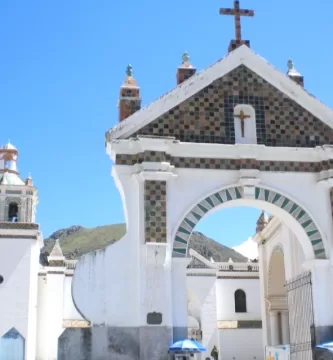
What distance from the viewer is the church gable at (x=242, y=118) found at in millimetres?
14883

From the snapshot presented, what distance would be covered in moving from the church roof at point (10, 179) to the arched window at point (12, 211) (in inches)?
38.3

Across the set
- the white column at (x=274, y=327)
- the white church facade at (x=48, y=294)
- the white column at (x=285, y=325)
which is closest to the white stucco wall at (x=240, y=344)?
the white church facade at (x=48, y=294)

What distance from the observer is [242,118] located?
15203 millimetres

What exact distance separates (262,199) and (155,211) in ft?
8.17

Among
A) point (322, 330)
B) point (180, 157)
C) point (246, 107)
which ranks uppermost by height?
point (246, 107)

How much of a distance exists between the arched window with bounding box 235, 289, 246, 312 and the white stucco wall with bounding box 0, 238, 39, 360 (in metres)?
10.9

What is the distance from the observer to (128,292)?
1356cm

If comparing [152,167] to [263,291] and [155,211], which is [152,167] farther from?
[263,291]

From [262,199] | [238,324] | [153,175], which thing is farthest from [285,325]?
[238,324]

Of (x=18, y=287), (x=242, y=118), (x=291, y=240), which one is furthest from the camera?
(x=18, y=287)

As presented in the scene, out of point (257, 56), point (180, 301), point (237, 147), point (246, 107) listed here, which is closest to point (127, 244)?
point (180, 301)

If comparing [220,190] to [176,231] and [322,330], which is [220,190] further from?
[322,330]

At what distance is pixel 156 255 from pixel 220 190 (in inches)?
84.2

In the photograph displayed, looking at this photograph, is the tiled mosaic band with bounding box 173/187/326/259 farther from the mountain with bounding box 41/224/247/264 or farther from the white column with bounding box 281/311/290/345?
the mountain with bounding box 41/224/247/264
